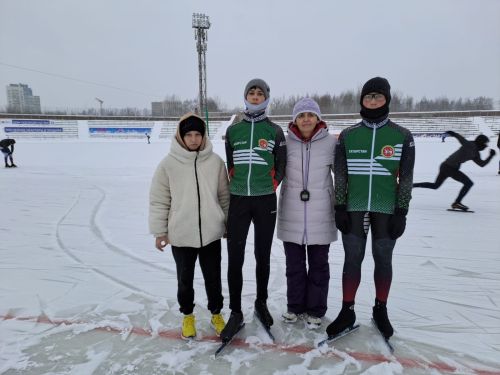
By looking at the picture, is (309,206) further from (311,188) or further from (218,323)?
(218,323)

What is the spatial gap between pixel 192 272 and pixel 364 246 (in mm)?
1208

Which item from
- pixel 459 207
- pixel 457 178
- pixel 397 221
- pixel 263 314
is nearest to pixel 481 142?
pixel 457 178

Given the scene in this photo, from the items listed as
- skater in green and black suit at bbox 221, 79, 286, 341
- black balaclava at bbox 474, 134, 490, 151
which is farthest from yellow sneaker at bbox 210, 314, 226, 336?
black balaclava at bbox 474, 134, 490, 151

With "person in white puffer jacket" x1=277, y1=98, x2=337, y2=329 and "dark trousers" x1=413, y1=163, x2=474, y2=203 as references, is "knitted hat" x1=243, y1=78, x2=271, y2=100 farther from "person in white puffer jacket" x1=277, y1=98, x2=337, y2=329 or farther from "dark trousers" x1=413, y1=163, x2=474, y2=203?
"dark trousers" x1=413, y1=163, x2=474, y2=203

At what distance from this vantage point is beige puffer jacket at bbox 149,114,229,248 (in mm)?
2184

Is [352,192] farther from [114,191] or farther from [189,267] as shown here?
[114,191]

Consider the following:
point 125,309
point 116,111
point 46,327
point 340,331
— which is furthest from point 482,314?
point 116,111

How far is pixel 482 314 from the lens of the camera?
262cm

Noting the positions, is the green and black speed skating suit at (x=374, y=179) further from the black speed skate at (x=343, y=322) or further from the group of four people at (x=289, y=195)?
the black speed skate at (x=343, y=322)

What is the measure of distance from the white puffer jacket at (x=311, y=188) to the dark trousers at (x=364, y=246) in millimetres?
185

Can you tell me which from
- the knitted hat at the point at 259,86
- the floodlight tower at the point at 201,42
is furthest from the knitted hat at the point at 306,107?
the floodlight tower at the point at 201,42

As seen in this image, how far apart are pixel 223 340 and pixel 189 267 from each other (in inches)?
21.0

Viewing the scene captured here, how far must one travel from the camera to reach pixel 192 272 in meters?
2.31

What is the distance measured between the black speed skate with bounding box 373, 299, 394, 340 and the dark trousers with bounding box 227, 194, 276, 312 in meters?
0.85
